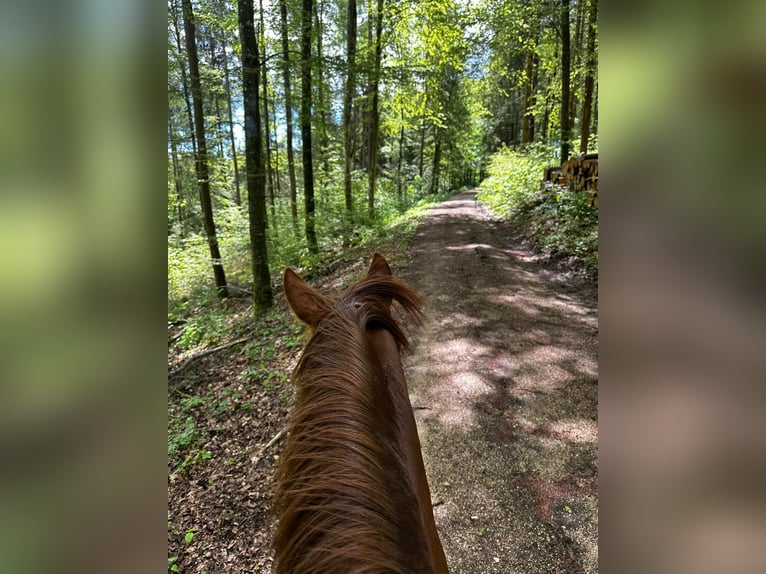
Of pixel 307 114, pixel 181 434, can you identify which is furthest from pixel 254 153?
pixel 181 434

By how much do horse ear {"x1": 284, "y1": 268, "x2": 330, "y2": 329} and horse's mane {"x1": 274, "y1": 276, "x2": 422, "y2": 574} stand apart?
0.52ft

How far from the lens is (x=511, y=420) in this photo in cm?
352

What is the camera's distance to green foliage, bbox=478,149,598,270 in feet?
24.7

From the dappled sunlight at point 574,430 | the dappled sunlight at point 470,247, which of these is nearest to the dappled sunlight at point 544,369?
the dappled sunlight at point 574,430

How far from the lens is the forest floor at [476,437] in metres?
2.56

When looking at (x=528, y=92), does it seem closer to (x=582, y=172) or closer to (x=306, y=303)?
(x=582, y=172)

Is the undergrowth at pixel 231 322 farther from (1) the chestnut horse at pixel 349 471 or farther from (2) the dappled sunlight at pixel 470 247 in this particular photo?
(2) the dappled sunlight at pixel 470 247

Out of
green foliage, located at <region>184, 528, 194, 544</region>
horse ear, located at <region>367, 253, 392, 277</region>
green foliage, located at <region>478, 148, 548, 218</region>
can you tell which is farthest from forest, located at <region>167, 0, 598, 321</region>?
horse ear, located at <region>367, 253, 392, 277</region>

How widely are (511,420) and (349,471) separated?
9.76 feet

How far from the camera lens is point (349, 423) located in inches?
42.1
